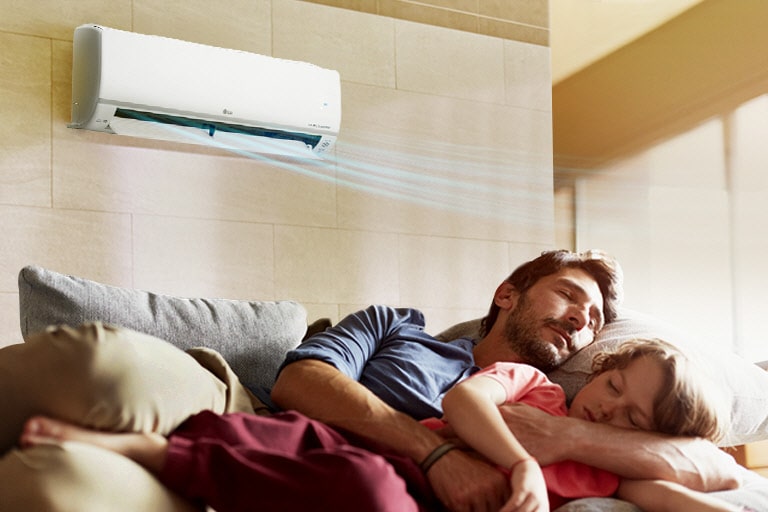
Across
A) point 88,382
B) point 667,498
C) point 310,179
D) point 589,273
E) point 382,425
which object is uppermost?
point 310,179

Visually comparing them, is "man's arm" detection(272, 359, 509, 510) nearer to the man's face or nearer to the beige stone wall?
the man's face

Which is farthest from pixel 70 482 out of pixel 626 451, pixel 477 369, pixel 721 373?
pixel 721 373

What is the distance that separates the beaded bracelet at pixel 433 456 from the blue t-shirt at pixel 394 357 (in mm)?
258

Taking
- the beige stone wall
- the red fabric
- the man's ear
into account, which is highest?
the beige stone wall

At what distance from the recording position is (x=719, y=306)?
5211 millimetres

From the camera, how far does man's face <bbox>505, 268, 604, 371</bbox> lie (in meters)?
2.11

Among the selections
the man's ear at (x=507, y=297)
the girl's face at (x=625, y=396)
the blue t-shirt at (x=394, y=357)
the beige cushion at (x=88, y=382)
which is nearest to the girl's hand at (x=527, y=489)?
the girl's face at (x=625, y=396)

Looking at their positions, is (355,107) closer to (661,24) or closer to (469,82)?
(469,82)

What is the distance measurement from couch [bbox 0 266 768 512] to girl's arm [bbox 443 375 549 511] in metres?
0.08

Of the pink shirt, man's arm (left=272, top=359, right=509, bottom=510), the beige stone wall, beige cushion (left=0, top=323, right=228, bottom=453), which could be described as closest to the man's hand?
man's arm (left=272, top=359, right=509, bottom=510)

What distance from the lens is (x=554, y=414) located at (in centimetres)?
173

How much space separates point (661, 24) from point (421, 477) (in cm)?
453

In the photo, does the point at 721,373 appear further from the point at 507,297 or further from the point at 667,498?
the point at 667,498

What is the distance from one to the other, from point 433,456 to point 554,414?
29 centimetres
